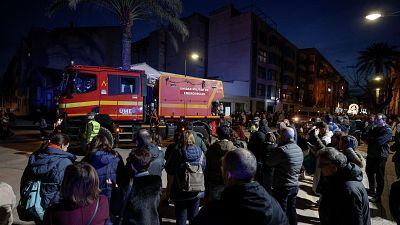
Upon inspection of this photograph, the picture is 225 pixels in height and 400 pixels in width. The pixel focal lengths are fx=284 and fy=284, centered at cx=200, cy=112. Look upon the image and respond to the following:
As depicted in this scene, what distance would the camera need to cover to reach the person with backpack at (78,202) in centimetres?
216

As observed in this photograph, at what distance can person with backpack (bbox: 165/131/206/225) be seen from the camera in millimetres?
3996

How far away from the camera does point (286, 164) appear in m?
4.40

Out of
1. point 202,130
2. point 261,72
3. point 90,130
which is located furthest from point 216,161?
point 261,72

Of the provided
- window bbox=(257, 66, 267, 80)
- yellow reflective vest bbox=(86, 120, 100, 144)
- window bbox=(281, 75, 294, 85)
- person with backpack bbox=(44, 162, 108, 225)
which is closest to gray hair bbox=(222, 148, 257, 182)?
person with backpack bbox=(44, 162, 108, 225)

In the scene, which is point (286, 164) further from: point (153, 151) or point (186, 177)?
point (153, 151)

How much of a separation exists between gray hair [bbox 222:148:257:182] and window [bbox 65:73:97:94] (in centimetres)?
1029

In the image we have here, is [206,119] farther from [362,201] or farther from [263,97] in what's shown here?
[263,97]

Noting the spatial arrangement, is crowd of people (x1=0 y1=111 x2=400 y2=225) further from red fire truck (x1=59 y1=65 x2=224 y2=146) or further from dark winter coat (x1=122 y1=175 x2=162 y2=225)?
red fire truck (x1=59 y1=65 x2=224 y2=146)

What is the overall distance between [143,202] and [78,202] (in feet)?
3.22

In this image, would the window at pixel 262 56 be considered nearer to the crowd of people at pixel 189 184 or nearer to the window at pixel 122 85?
the window at pixel 122 85

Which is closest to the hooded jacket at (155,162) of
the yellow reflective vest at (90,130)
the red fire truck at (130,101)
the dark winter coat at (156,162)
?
the dark winter coat at (156,162)

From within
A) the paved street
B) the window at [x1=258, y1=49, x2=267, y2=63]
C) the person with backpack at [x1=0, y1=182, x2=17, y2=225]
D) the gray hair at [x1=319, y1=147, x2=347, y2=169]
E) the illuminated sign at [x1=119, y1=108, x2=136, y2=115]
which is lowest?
the paved street

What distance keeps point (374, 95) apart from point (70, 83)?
47099mm

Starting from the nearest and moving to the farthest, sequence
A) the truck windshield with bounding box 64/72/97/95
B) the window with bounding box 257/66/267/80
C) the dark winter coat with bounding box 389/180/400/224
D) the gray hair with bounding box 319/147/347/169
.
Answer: the dark winter coat with bounding box 389/180/400/224, the gray hair with bounding box 319/147/347/169, the truck windshield with bounding box 64/72/97/95, the window with bounding box 257/66/267/80
